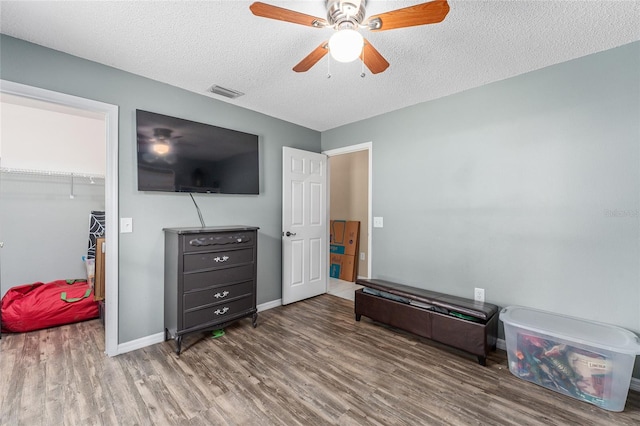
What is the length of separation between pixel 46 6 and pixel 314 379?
9.61 ft

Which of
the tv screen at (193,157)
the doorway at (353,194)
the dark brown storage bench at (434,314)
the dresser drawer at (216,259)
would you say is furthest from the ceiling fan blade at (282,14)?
the doorway at (353,194)

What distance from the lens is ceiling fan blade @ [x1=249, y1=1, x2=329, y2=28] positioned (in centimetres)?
124

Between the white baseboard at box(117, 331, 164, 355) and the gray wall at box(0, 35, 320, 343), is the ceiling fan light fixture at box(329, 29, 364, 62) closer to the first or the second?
the gray wall at box(0, 35, 320, 343)

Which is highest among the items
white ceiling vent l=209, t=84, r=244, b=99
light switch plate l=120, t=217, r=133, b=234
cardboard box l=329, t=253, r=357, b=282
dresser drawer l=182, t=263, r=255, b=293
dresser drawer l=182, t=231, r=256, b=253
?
white ceiling vent l=209, t=84, r=244, b=99

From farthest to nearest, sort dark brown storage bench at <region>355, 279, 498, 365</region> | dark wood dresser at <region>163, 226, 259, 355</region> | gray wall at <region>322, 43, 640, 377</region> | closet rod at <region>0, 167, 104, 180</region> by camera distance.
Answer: closet rod at <region>0, 167, 104, 180</region> → dark wood dresser at <region>163, 226, 259, 355</region> → dark brown storage bench at <region>355, 279, 498, 365</region> → gray wall at <region>322, 43, 640, 377</region>

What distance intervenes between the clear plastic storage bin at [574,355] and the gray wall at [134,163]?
8.56 ft

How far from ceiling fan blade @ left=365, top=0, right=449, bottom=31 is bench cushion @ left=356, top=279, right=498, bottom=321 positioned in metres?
2.11

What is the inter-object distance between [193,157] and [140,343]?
1.78m

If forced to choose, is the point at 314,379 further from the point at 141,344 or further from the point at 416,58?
the point at 416,58

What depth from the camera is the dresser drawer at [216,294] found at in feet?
7.67

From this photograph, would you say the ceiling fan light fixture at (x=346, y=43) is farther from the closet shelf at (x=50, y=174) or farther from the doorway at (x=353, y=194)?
the closet shelf at (x=50, y=174)

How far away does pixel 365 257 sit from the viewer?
186 inches

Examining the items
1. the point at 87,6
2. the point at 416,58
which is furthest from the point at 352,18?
the point at 87,6

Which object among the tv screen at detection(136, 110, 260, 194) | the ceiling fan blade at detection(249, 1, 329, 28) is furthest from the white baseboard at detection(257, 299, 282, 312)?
the ceiling fan blade at detection(249, 1, 329, 28)
